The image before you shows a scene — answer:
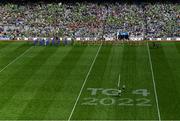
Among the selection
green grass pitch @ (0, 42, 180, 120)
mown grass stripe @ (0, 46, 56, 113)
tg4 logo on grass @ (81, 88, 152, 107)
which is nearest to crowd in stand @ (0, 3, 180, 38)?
green grass pitch @ (0, 42, 180, 120)

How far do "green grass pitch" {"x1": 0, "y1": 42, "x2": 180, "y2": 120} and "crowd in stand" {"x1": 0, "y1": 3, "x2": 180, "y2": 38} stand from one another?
12919 millimetres

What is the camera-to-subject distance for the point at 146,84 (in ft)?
154

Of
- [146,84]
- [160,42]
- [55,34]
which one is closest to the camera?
[146,84]

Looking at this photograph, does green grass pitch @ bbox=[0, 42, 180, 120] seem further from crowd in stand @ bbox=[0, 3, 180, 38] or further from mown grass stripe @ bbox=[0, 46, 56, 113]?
crowd in stand @ bbox=[0, 3, 180, 38]

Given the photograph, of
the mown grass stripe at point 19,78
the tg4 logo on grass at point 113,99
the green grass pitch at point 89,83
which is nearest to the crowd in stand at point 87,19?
the green grass pitch at point 89,83

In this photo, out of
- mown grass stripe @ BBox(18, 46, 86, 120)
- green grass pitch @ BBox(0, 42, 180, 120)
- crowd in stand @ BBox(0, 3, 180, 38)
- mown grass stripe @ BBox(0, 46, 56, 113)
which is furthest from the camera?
crowd in stand @ BBox(0, 3, 180, 38)

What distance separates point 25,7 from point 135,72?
46402 mm

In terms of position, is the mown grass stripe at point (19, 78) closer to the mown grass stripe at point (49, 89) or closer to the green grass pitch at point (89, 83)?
the green grass pitch at point (89, 83)

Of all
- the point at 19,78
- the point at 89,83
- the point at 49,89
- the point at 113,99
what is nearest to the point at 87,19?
the point at 19,78

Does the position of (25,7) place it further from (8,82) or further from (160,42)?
(8,82)

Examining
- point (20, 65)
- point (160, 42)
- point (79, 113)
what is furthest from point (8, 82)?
point (160, 42)

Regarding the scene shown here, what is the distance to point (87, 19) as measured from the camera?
283ft

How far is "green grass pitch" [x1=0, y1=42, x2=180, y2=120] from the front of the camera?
3850 centimetres

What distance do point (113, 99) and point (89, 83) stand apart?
240 inches
